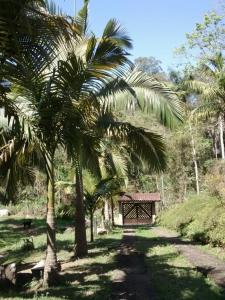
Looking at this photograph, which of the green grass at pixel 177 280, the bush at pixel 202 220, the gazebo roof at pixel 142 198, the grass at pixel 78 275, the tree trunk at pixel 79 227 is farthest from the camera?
the gazebo roof at pixel 142 198

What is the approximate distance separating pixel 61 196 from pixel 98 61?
93.2ft

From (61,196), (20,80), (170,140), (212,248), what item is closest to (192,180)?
(170,140)

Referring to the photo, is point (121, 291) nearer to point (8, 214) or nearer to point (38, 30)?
point (38, 30)

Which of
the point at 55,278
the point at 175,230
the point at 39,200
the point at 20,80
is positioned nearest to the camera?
the point at 20,80

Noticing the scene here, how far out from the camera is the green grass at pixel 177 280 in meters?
8.79

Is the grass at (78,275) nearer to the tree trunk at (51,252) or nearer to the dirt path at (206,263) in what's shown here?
the tree trunk at (51,252)

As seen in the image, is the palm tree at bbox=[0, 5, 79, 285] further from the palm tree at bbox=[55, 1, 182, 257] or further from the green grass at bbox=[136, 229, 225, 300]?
the green grass at bbox=[136, 229, 225, 300]

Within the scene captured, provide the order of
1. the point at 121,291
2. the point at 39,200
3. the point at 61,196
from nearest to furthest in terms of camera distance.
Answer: the point at 121,291 < the point at 61,196 < the point at 39,200

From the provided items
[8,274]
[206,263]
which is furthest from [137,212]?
[8,274]

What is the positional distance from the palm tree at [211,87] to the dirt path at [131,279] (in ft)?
27.7

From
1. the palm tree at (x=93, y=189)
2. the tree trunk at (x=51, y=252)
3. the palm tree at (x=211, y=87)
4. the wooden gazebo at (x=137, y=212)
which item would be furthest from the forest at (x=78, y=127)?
the wooden gazebo at (x=137, y=212)

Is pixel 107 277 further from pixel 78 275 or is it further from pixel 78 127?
pixel 78 127

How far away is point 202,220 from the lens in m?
19.2

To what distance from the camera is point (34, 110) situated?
380 inches
